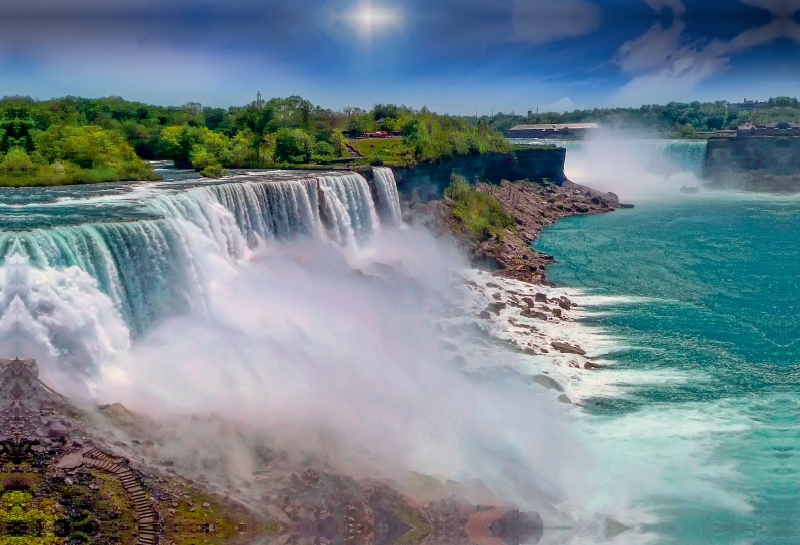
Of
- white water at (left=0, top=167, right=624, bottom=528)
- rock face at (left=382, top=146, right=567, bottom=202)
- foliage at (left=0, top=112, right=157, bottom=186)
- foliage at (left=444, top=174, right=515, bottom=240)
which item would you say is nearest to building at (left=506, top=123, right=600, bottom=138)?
rock face at (left=382, top=146, right=567, bottom=202)

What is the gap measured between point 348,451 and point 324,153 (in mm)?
34338

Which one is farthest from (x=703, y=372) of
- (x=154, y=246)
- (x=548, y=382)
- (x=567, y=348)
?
(x=154, y=246)

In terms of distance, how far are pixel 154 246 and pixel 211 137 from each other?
82.8 feet

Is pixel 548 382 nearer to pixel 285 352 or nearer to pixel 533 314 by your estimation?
pixel 533 314

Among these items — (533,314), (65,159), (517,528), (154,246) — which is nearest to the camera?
(517,528)

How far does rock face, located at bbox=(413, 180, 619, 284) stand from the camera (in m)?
38.1

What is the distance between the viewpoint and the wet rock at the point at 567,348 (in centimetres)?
2514

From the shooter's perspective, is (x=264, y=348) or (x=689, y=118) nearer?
(x=264, y=348)

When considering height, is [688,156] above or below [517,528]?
above

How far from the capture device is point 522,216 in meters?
51.7

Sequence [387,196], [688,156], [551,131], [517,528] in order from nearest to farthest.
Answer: [517,528] < [387,196] < [688,156] < [551,131]

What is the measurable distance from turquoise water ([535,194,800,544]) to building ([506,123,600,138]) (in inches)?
2975

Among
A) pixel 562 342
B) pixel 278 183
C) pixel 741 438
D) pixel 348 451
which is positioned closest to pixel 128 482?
pixel 348 451

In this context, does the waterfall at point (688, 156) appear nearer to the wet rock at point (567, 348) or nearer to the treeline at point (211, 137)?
the treeline at point (211, 137)
